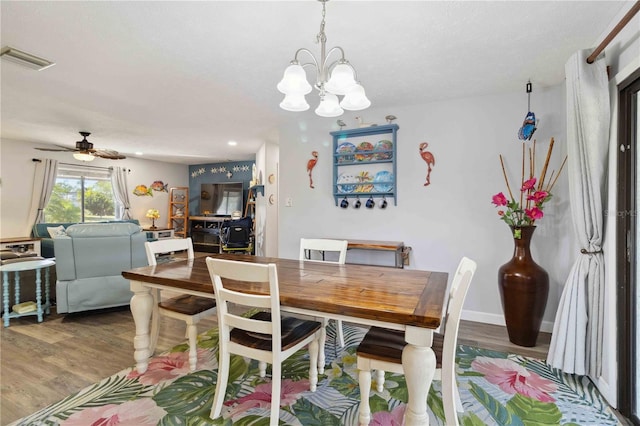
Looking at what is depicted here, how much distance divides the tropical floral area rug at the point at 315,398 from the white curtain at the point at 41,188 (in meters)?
5.50

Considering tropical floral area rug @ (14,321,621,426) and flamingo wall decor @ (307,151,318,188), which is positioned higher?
flamingo wall decor @ (307,151,318,188)

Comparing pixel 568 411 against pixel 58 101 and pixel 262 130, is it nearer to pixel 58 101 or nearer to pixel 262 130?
pixel 262 130

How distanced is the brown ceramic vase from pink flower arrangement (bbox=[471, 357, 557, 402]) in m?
0.39

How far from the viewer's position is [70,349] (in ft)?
7.94

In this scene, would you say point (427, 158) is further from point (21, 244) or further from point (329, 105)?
point (21, 244)

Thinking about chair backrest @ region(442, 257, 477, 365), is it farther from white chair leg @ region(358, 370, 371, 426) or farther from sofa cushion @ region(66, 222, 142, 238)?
sofa cushion @ region(66, 222, 142, 238)

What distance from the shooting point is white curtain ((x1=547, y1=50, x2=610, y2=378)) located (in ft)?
6.03

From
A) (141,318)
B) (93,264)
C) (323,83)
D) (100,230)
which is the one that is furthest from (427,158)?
(93,264)

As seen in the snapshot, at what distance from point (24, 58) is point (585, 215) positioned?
4116 mm

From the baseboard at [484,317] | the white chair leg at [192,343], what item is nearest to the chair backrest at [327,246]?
the white chair leg at [192,343]

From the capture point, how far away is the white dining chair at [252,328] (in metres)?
1.43

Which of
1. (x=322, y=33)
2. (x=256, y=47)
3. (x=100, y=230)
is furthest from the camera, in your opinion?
(x=100, y=230)

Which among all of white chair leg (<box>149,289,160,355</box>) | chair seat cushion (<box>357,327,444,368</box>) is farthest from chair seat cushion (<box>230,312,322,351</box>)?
white chair leg (<box>149,289,160,355</box>)

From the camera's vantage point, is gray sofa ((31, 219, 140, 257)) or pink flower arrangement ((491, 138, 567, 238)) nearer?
pink flower arrangement ((491, 138, 567, 238))
